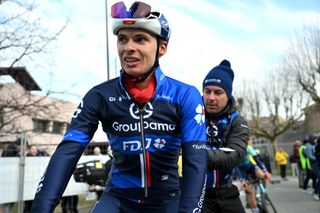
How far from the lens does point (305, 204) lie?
1163cm

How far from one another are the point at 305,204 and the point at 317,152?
870 cm

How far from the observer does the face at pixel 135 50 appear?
2.35 metres

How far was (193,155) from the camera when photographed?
7.05 feet

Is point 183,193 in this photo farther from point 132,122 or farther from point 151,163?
point 132,122

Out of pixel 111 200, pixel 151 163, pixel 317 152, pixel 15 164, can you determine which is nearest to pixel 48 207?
pixel 111 200

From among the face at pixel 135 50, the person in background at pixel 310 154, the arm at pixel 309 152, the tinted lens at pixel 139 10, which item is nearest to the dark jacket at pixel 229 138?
the face at pixel 135 50

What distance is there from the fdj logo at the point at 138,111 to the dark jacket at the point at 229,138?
2.51 ft

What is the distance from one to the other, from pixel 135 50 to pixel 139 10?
25 centimetres

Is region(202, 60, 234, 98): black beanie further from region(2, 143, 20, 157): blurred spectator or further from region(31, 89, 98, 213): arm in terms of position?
A: region(2, 143, 20, 157): blurred spectator

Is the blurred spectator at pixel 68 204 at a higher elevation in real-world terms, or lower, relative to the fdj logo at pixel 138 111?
lower

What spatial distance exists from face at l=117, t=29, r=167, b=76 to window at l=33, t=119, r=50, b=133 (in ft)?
40.8

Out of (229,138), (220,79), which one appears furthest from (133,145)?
(220,79)

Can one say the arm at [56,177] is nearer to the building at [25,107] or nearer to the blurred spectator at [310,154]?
the building at [25,107]

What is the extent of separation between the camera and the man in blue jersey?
2277 mm
